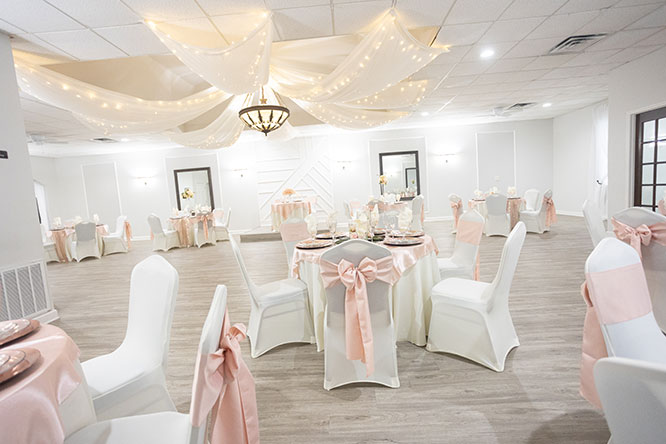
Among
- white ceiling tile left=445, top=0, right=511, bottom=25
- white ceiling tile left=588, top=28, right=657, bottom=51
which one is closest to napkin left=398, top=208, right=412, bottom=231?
white ceiling tile left=445, top=0, right=511, bottom=25

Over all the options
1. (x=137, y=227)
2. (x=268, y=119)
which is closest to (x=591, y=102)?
(x=268, y=119)

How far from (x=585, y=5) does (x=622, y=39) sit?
163cm

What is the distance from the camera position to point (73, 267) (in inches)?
278

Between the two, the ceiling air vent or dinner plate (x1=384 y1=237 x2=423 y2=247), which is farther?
the ceiling air vent

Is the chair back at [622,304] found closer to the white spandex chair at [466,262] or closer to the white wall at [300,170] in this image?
the white spandex chair at [466,262]

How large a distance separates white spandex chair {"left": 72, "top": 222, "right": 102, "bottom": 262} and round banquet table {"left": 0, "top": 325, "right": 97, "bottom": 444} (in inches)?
307

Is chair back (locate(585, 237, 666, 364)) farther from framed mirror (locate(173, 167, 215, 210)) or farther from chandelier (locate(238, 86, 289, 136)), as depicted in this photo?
framed mirror (locate(173, 167, 215, 210))

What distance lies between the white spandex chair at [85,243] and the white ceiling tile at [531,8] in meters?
8.83

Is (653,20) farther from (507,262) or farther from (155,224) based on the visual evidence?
(155,224)

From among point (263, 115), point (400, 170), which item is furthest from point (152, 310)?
point (400, 170)

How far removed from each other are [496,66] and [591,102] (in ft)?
17.8

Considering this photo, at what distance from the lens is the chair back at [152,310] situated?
173 cm

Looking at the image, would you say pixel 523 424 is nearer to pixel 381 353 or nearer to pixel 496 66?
pixel 381 353

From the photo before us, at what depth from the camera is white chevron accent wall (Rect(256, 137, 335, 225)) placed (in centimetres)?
1089
